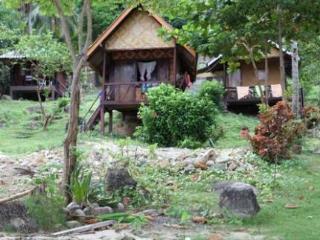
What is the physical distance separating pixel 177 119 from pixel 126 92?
6.41m

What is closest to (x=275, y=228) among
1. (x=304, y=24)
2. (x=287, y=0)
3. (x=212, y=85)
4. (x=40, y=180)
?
(x=40, y=180)

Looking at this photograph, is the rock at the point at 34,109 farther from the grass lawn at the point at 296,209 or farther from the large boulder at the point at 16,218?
the large boulder at the point at 16,218

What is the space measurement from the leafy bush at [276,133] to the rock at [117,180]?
453cm

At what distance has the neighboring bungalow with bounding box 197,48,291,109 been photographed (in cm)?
2636

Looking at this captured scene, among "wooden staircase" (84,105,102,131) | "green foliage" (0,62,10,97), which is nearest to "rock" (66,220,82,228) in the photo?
"wooden staircase" (84,105,102,131)

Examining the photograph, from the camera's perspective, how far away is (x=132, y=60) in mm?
23719

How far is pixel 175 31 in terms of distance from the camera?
1440cm

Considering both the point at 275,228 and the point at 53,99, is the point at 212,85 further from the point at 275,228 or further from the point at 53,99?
the point at 275,228

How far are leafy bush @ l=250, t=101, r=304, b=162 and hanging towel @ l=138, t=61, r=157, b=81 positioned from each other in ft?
37.9

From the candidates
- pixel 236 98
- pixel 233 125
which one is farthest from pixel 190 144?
pixel 236 98

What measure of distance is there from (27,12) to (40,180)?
32519 mm

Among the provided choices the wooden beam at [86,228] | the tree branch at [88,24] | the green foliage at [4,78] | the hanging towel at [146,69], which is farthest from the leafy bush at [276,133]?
the green foliage at [4,78]

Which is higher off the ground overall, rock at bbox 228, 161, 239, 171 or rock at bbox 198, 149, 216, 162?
rock at bbox 198, 149, 216, 162

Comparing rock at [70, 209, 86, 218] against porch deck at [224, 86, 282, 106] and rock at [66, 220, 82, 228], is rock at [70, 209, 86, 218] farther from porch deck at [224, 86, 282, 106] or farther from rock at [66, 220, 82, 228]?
porch deck at [224, 86, 282, 106]
